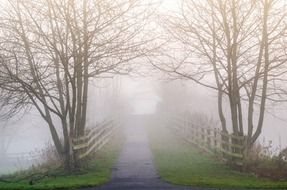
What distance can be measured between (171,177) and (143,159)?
249 inches

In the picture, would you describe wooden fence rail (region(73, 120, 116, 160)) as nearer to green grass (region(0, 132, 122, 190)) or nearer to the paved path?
green grass (region(0, 132, 122, 190))

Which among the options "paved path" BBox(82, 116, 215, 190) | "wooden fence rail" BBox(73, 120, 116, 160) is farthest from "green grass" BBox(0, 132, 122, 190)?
"wooden fence rail" BBox(73, 120, 116, 160)

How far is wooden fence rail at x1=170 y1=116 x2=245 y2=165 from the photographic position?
774 inches

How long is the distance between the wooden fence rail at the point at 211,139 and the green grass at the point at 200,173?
460 millimetres

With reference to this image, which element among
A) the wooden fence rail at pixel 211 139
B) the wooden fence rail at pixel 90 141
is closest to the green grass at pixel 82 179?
the wooden fence rail at pixel 90 141

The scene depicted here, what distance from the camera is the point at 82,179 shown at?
17.2 metres

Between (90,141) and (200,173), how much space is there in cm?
645

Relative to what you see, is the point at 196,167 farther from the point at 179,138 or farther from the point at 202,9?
the point at 179,138

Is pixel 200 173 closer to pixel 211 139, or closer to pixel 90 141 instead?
pixel 90 141

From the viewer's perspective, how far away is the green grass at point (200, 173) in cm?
1546

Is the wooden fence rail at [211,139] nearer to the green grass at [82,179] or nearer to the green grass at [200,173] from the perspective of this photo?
the green grass at [200,173]

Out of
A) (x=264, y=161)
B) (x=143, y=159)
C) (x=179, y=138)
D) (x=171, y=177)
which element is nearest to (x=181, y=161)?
(x=143, y=159)

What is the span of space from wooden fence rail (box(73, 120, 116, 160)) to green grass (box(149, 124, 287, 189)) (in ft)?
9.33

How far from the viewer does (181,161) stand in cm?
2191
